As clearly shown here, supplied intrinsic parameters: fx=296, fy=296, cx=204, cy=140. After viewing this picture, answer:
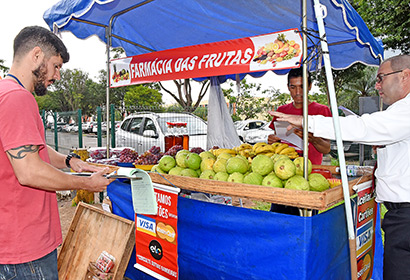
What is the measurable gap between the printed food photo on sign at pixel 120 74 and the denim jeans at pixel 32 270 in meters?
2.26

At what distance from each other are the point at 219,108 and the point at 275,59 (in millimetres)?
3022

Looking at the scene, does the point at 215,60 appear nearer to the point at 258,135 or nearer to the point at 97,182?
the point at 97,182

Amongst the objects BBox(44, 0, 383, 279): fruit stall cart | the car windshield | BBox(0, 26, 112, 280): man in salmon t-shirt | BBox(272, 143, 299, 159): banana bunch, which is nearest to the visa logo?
BBox(44, 0, 383, 279): fruit stall cart

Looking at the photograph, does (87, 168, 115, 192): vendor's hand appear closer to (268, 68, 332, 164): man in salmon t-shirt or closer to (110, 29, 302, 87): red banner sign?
(110, 29, 302, 87): red banner sign

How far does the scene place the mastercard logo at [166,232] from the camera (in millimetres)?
2482

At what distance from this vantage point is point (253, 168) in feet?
7.40

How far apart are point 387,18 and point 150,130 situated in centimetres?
1192

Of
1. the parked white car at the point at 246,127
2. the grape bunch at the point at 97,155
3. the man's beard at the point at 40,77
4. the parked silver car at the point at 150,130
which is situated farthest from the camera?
the parked white car at the point at 246,127

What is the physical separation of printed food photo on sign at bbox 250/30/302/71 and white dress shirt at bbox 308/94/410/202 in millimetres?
426

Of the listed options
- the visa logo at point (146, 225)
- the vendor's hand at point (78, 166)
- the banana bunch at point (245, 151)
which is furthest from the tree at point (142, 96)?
the vendor's hand at point (78, 166)

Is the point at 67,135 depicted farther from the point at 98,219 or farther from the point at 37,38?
the point at 37,38

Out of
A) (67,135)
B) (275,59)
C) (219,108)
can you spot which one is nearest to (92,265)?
(275,59)

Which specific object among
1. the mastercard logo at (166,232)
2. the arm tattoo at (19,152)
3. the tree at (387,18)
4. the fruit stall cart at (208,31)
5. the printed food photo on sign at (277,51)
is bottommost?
the mastercard logo at (166,232)

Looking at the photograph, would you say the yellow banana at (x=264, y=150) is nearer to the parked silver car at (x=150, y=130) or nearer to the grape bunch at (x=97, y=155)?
the grape bunch at (x=97, y=155)
